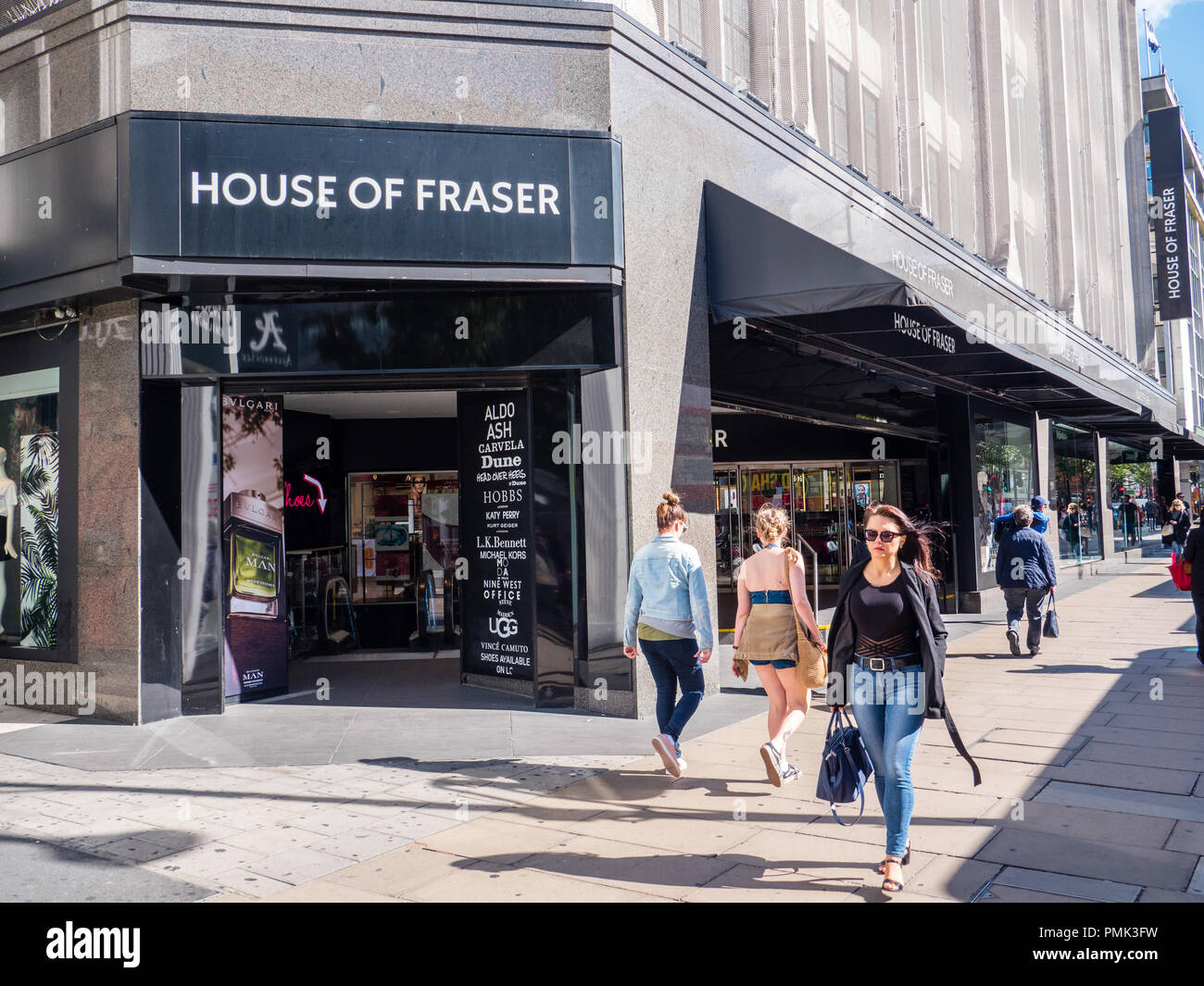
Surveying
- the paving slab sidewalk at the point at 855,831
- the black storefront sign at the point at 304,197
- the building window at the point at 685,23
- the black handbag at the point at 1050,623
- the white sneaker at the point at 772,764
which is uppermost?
the building window at the point at 685,23

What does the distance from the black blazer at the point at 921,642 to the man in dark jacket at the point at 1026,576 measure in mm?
6931

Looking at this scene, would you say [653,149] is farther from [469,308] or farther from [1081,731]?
[1081,731]

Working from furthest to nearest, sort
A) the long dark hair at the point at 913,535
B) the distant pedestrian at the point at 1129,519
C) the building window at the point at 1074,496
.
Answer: the distant pedestrian at the point at 1129,519 < the building window at the point at 1074,496 < the long dark hair at the point at 913,535

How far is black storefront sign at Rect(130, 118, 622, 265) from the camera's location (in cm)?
782

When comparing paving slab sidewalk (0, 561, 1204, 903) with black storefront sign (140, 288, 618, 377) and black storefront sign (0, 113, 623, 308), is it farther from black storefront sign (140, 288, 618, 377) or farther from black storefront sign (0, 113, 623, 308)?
black storefront sign (0, 113, 623, 308)

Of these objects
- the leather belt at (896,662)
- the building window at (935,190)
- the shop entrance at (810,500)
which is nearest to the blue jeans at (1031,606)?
the leather belt at (896,662)

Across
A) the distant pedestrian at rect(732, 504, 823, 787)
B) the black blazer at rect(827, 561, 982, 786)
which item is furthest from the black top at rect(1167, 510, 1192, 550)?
the black blazer at rect(827, 561, 982, 786)

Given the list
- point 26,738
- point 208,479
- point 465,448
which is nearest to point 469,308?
point 465,448

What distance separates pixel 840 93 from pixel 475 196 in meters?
7.67

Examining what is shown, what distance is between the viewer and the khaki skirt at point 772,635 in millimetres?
6199

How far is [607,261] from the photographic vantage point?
27.7 feet

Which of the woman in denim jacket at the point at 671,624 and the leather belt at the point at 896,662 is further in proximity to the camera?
the woman in denim jacket at the point at 671,624

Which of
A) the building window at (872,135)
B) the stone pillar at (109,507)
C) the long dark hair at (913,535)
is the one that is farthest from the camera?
the building window at (872,135)

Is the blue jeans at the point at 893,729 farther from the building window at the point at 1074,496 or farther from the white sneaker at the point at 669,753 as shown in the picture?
the building window at the point at 1074,496
